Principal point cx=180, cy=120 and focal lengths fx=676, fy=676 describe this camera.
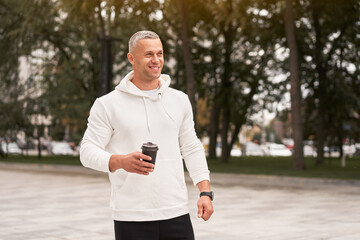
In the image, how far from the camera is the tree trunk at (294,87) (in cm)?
2169

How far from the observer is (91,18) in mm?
24609

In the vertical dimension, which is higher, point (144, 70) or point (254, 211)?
point (144, 70)

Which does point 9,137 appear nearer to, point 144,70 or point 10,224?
point 10,224

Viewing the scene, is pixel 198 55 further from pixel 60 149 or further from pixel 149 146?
pixel 60 149

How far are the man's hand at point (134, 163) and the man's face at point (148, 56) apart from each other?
1.59ft

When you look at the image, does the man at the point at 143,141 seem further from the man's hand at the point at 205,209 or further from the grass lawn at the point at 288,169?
the grass lawn at the point at 288,169

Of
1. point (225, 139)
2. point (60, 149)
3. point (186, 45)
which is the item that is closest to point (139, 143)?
point (186, 45)

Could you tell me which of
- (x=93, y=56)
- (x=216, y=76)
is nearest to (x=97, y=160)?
(x=216, y=76)

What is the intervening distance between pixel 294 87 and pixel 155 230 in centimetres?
1864

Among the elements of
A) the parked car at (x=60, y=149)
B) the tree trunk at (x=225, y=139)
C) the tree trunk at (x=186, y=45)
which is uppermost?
the tree trunk at (x=186, y=45)

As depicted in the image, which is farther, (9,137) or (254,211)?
(9,137)

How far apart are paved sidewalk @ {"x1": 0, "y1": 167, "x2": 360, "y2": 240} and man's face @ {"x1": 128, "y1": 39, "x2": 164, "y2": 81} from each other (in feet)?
17.6

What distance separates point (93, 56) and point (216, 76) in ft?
23.6

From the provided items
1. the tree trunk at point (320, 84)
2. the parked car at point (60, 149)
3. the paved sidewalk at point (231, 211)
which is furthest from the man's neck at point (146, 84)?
the parked car at point (60, 149)
